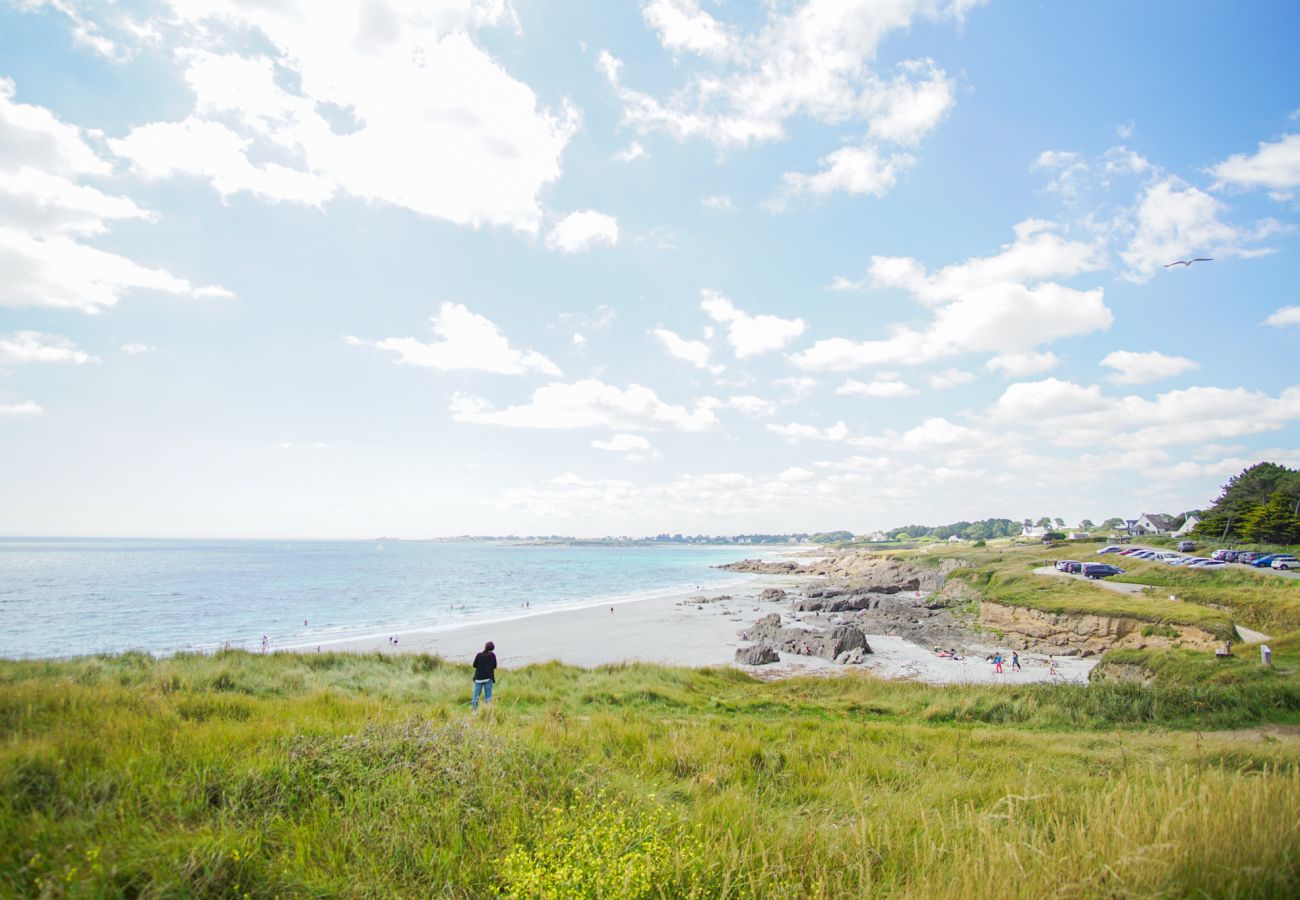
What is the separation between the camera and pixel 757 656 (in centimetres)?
2975

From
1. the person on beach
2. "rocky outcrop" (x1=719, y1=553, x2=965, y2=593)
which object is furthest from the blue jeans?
"rocky outcrop" (x1=719, y1=553, x2=965, y2=593)

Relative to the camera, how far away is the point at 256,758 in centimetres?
568

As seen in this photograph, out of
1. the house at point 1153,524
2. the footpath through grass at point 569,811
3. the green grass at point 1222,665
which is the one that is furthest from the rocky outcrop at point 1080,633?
the house at point 1153,524

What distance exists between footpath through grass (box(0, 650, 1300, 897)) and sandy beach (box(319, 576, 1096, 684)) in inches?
696

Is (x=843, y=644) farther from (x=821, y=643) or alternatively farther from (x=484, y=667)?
(x=484, y=667)

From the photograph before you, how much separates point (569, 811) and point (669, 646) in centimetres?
3290

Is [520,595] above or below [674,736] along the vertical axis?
below

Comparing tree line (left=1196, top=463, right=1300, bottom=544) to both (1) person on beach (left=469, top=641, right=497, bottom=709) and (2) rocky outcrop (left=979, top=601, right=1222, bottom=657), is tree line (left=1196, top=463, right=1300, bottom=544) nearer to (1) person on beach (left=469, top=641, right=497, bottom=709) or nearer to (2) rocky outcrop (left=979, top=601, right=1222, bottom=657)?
(2) rocky outcrop (left=979, top=601, right=1222, bottom=657)

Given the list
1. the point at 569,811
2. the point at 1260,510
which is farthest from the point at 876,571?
the point at 569,811

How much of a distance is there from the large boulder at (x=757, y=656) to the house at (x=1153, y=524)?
476ft

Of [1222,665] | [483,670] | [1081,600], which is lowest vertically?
[1081,600]

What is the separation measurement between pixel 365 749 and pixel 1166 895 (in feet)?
22.3

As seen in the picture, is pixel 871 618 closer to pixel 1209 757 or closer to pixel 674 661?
pixel 674 661

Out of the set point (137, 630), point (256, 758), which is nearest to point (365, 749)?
point (256, 758)
